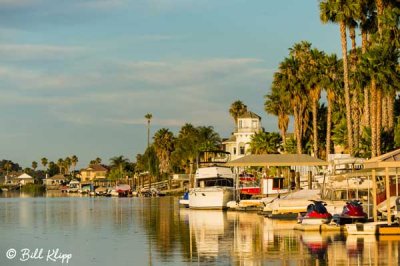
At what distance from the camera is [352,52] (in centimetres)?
7919

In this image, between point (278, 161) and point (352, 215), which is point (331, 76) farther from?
point (352, 215)

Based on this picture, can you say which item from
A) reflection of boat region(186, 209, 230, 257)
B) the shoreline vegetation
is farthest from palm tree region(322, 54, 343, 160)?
reflection of boat region(186, 209, 230, 257)

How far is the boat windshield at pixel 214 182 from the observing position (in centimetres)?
7462

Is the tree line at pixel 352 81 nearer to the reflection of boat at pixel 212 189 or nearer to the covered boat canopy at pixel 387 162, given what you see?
the reflection of boat at pixel 212 189

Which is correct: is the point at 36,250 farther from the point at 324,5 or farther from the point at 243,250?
the point at 324,5

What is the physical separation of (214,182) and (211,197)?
2.19 meters

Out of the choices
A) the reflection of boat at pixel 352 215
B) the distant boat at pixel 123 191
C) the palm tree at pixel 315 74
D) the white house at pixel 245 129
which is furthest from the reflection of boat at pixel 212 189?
the distant boat at pixel 123 191

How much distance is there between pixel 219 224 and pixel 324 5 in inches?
1115

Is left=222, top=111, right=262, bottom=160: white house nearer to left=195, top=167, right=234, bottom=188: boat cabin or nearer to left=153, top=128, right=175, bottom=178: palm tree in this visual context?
left=153, top=128, right=175, bottom=178: palm tree

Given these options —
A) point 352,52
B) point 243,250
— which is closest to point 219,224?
point 243,250

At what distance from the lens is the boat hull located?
72.2 meters

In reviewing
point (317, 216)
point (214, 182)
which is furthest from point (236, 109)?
point (317, 216)

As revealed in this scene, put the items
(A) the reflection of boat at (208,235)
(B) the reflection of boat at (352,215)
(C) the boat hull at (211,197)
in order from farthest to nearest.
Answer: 1. (C) the boat hull at (211,197)
2. (B) the reflection of boat at (352,215)
3. (A) the reflection of boat at (208,235)

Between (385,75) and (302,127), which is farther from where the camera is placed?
(302,127)
